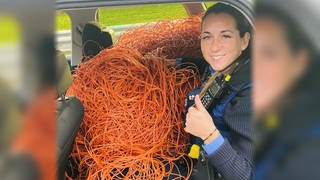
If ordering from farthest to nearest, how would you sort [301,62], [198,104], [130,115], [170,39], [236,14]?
[170,39] < [130,115] < [198,104] < [236,14] < [301,62]

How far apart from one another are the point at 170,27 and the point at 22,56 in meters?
1.98

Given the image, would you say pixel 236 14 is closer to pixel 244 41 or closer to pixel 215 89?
pixel 244 41

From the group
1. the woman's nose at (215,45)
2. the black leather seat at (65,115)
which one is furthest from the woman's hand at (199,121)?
the black leather seat at (65,115)

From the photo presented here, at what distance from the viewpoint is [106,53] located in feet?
7.80

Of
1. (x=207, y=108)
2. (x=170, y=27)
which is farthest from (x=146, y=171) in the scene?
(x=170, y=27)

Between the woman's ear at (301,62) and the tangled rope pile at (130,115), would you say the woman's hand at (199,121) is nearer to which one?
the tangled rope pile at (130,115)

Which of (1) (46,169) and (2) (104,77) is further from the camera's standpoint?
(2) (104,77)

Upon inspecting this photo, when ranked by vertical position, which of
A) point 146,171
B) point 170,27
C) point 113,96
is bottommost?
point 146,171

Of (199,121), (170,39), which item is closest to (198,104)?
(199,121)

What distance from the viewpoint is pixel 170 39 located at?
2582mm

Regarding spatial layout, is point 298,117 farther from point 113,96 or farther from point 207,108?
point 113,96

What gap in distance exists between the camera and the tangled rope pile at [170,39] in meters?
2.51

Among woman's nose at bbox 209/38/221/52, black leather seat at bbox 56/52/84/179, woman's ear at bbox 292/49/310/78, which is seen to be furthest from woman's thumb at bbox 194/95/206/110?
woman's ear at bbox 292/49/310/78

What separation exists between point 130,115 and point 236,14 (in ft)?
2.10
